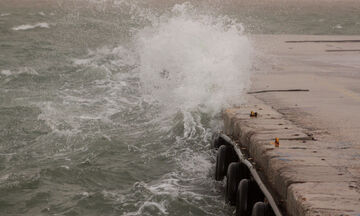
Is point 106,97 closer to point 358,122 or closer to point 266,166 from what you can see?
point 358,122

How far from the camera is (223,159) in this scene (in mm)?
9398

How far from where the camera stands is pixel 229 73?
13398 mm

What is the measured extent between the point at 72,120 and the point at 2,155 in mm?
2854

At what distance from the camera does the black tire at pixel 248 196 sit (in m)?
7.64

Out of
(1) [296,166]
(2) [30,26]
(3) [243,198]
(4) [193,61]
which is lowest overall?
(3) [243,198]

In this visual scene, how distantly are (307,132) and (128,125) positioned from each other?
5.92m

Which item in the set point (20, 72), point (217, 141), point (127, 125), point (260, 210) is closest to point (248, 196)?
point (260, 210)

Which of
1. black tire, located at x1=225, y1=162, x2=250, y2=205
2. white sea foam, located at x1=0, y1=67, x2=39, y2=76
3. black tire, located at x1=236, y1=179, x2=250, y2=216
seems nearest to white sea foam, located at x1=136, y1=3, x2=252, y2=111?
black tire, located at x1=225, y1=162, x2=250, y2=205

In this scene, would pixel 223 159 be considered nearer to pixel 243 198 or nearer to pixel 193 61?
pixel 243 198

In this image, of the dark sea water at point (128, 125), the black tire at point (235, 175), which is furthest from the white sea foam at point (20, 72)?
the black tire at point (235, 175)

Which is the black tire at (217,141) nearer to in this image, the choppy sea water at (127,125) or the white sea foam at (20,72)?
the choppy sea water at (127,125)

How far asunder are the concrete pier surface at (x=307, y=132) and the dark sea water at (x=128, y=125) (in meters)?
1.05

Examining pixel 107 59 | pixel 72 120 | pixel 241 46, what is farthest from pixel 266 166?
pixel 107 59

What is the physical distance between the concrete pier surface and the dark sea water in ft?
3.44
